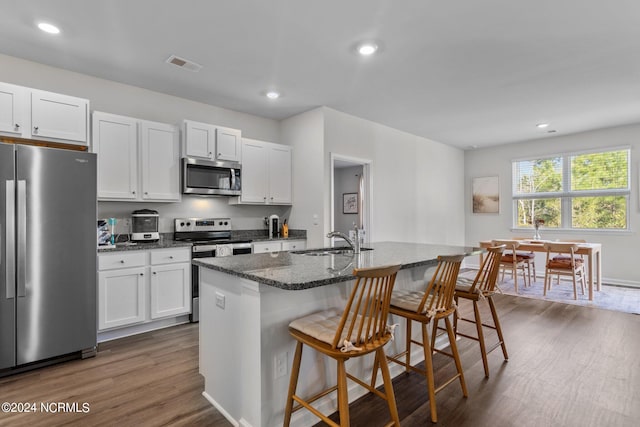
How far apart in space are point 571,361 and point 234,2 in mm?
3737

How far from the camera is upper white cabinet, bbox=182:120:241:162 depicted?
12.6 feet

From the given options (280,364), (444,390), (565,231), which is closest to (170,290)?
(280,364)

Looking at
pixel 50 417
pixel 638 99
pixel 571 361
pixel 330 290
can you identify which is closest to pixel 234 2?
pixel 330 290

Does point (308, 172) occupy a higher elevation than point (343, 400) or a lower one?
higher

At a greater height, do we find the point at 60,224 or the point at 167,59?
the point at 167,59

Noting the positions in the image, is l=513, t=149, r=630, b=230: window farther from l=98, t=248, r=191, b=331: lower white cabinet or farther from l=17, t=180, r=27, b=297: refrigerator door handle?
l=17, t=180, r=27, b=297: refrigerator door handle

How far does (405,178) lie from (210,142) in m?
3.36

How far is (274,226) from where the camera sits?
193 inches

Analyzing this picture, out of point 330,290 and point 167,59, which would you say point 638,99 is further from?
point 167,59

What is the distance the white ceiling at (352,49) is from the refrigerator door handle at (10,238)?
1287 mm

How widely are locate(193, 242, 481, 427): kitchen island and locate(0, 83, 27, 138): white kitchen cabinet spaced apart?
2.11 meters

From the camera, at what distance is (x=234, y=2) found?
2332 mm

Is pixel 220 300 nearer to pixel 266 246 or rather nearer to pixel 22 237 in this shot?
pixel 22 237

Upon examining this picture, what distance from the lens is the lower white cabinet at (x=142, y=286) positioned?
309 centimetres
